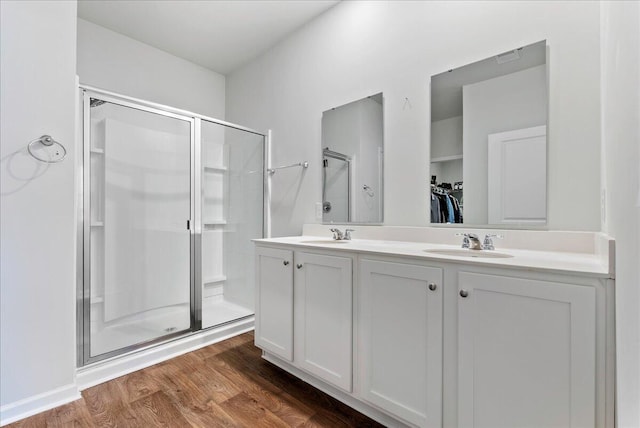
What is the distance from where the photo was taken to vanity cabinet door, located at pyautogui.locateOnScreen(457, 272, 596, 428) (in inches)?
34.8

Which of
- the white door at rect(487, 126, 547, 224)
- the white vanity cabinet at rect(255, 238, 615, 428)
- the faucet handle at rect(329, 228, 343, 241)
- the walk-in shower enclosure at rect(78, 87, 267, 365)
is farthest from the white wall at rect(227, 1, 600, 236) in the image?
the white vanity cabinet at rect(255, 238, 615, 428)

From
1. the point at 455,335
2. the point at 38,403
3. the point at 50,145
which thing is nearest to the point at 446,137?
the point at 455,335

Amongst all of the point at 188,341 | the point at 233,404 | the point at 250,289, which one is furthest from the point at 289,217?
the point at 233,404

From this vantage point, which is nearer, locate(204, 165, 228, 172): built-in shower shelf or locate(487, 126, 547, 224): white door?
locate(487, 126, 547, 224): white door

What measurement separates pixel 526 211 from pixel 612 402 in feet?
2.81

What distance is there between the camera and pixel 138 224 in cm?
238

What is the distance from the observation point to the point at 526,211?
1.47 meters

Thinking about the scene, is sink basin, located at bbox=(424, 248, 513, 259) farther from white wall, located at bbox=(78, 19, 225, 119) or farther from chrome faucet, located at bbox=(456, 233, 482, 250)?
white wall, located at bbox=(78, 19, 225, 119)

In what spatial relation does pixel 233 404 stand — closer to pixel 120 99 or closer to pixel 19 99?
pixel 19 99

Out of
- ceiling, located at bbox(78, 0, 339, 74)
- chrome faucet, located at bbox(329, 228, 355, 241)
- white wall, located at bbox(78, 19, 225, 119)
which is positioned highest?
ceiling, located at bbox(78, 0, 339, 74)

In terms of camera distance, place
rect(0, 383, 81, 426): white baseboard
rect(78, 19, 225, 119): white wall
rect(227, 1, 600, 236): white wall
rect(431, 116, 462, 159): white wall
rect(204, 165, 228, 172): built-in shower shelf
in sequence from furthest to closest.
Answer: rect(204, 165, 228, 172): built-in shower shelf < rect(78, 19, 225, 119): white wall < rect(431, 116, 462, 159): white wall < rect(0, 383, 81, 426): white baseboard < rect(227, 1, 600, 236): white wall

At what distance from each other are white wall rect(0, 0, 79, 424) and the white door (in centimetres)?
231

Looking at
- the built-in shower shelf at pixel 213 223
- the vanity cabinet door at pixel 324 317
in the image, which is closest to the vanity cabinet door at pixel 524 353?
the vanity cabinet door at pixel 324 317

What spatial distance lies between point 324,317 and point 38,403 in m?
1.53
